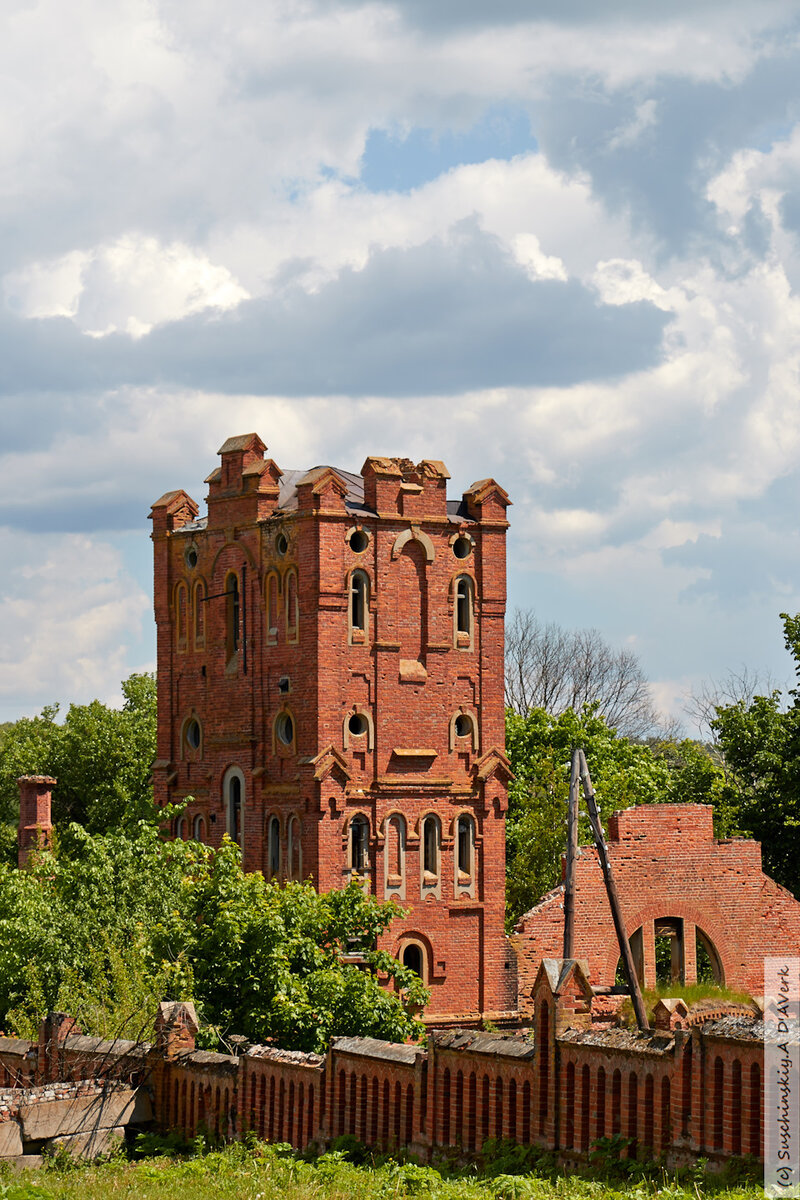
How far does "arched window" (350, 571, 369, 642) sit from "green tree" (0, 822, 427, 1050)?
6.30 metres

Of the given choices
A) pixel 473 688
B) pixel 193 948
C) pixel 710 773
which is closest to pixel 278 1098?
pixel 193 948

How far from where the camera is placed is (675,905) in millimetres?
38125

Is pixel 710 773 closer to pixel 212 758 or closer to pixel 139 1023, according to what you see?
pixel 212 758

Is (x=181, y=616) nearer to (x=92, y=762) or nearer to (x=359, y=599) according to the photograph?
(x=359, y=599)

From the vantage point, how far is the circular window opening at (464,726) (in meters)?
40.2

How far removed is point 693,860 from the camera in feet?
125

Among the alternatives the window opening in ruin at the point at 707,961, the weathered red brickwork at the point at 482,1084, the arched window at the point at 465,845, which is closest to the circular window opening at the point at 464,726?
the arched window at the point at 465,845

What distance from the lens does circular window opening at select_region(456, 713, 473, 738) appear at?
40.2 meters

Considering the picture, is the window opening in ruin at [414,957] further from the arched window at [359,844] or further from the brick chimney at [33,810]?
the brick chimney at [33,810]

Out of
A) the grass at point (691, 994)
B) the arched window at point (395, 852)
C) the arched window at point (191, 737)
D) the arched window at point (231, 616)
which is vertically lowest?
the grass at point (691, 994)

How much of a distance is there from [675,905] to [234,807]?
10.5m

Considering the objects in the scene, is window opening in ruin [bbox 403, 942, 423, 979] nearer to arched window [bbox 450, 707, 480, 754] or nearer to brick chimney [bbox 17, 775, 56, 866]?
arched window [bbox 450, 707, 480, 754]

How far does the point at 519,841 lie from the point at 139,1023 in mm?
19020

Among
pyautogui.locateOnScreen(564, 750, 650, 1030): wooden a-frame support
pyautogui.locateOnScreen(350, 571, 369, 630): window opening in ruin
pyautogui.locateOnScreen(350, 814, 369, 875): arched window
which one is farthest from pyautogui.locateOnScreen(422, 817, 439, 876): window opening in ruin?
pyautogui.locateOnScreen(564, 750, 650, 1030): wooden a-frame support
